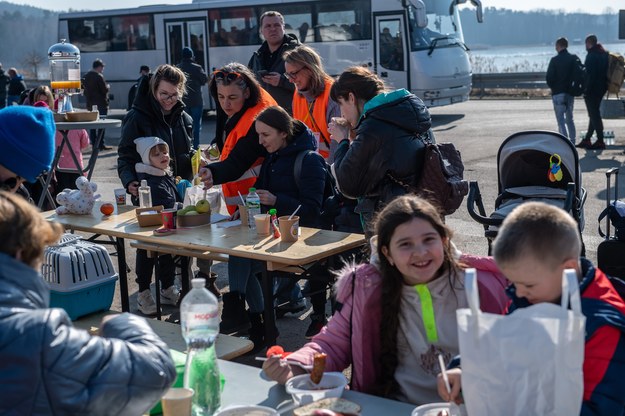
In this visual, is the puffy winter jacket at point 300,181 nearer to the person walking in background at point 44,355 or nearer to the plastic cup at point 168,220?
the plastic cup at point 168,220

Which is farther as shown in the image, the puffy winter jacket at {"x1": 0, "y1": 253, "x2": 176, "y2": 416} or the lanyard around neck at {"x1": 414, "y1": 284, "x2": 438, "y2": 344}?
the lanyard around neck at {"x1": 414, "y1": 284, "x2": 438, "y2": 344}

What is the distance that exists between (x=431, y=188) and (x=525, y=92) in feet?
80.6

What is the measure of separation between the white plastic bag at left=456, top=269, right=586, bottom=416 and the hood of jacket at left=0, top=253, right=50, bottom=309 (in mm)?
1032

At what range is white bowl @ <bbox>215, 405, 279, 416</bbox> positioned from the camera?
2.42 meters

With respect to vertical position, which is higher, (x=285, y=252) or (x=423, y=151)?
(x=423, y=151)

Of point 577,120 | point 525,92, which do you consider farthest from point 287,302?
point 525,92

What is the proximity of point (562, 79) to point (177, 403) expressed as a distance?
12.6 m

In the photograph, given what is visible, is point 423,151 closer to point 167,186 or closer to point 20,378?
point 167,186

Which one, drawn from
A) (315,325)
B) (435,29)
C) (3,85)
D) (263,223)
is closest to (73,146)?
(315,325)

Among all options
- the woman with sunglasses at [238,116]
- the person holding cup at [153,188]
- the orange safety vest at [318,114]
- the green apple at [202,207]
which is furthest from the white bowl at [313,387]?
the orange safety vest at [318,114]

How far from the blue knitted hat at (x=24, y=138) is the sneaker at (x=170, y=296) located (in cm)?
356

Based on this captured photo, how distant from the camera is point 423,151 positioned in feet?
15.5

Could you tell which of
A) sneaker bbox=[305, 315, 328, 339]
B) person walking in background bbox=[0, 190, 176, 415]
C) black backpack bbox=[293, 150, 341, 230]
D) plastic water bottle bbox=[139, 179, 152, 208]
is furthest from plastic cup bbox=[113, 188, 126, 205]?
person walking in background bbox=[0, 190, 176, 415]

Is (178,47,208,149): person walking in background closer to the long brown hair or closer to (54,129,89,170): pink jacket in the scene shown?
(54,129,89,170): pink jacket
